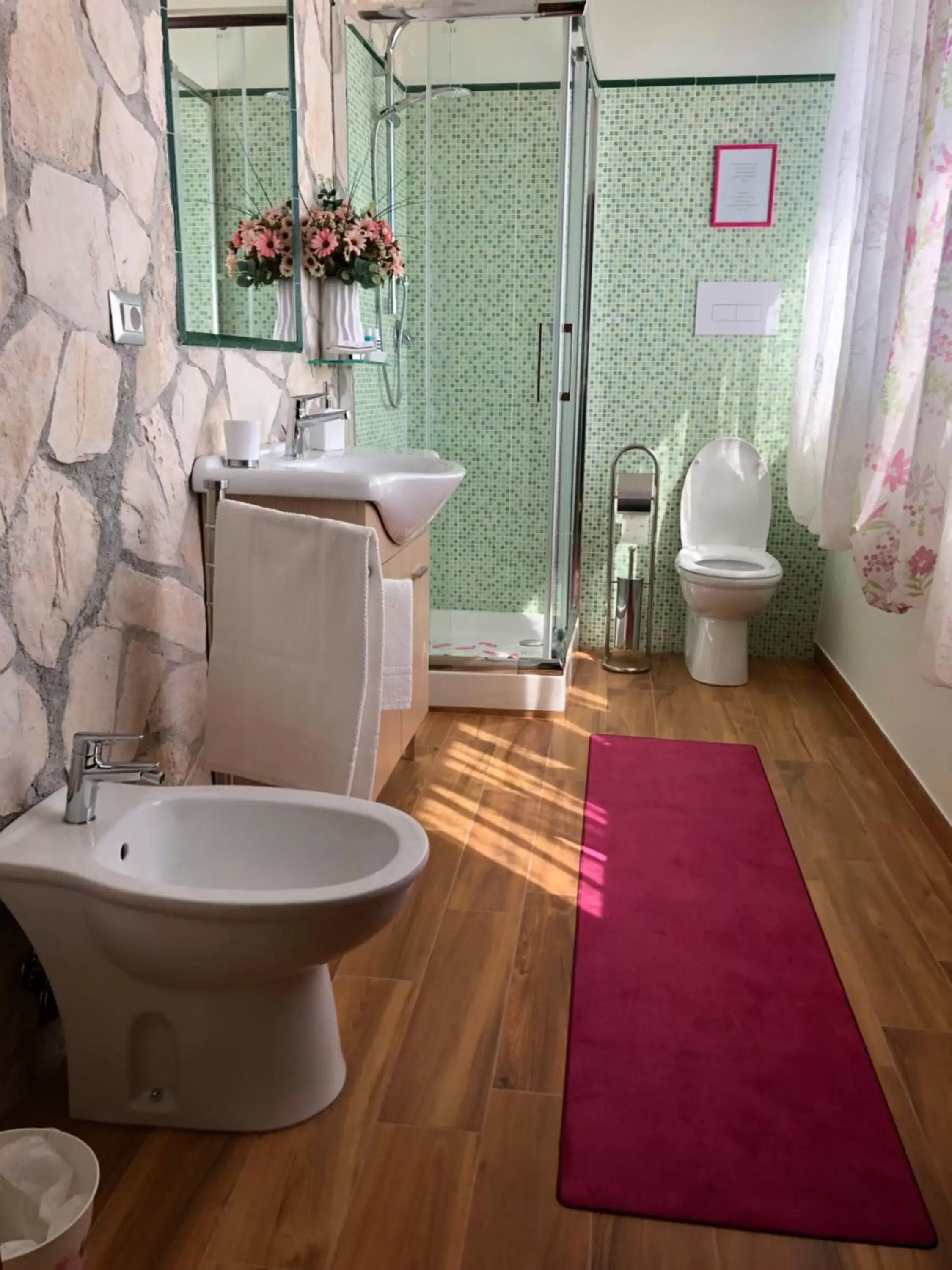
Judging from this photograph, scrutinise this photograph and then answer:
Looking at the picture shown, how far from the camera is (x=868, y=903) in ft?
7.68

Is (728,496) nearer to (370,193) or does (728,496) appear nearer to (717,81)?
(717,81)

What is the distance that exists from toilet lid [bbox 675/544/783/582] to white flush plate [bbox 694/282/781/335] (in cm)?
82

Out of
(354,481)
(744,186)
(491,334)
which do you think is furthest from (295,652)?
(744,186)

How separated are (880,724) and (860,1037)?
1.56 metres

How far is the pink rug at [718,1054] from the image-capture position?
4.97 ft

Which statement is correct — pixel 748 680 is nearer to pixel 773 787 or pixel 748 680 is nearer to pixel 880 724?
pixel 880 724

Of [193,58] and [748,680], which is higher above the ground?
[193,58]

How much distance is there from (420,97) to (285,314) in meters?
1.14

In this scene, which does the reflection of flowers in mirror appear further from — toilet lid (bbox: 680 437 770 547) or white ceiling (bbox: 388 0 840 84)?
toilet lid (bbox: 680 437 770 547)

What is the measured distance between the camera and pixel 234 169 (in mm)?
2297

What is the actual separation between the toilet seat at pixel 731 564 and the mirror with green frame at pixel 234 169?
1721 millimetres

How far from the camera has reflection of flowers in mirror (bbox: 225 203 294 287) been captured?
235 cm

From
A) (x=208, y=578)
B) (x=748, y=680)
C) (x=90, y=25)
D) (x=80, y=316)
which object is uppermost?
(x=90, y=25)

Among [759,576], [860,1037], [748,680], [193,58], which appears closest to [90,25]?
[193,58]
